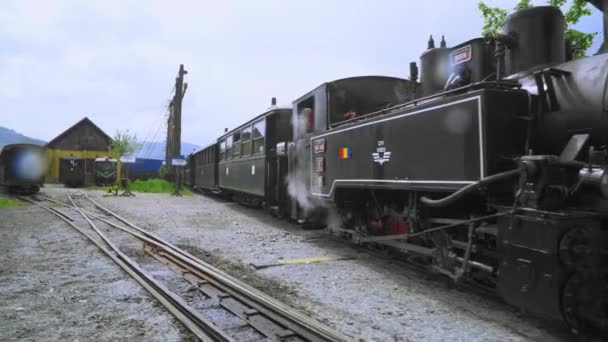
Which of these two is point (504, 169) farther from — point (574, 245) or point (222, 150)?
point (222, 150)

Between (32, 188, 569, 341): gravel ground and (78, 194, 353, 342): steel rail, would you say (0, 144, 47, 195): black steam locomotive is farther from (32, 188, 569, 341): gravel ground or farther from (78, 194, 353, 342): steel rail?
(78, 194, 353, 342): steel rail

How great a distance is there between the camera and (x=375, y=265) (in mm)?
5500

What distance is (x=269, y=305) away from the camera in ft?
12.3

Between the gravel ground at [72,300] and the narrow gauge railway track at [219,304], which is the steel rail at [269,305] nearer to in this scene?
the narrow gauge railway track at [219,304]

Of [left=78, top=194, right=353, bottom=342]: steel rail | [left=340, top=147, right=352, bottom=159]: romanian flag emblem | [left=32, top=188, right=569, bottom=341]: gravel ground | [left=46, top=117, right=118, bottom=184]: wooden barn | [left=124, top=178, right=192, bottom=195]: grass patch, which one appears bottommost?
[left=32, top=188, right=569, bottom=341]: gravel ground

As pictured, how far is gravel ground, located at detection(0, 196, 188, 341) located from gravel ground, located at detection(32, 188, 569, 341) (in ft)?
3.98

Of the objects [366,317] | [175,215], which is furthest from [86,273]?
[175,215]

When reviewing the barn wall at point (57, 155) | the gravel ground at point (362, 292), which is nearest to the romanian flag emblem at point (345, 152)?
the gravel ground at point (362, 292)

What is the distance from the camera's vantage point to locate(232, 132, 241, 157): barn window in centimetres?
1337

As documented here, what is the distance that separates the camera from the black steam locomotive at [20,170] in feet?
67.5

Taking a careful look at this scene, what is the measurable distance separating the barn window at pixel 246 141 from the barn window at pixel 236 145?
0.44 meters

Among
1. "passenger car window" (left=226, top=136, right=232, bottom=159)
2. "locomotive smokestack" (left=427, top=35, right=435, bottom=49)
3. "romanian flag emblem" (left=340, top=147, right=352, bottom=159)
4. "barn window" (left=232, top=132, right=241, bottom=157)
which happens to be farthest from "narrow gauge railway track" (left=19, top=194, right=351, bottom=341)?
"passenger car window" (left=226, top=136, right=232, bottom=159)

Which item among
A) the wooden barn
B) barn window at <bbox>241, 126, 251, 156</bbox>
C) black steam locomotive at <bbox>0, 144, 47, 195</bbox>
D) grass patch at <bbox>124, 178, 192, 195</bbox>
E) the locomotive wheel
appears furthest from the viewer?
the wooden barn

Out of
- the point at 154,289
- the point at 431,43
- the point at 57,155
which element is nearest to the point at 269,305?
the point at 154,289
